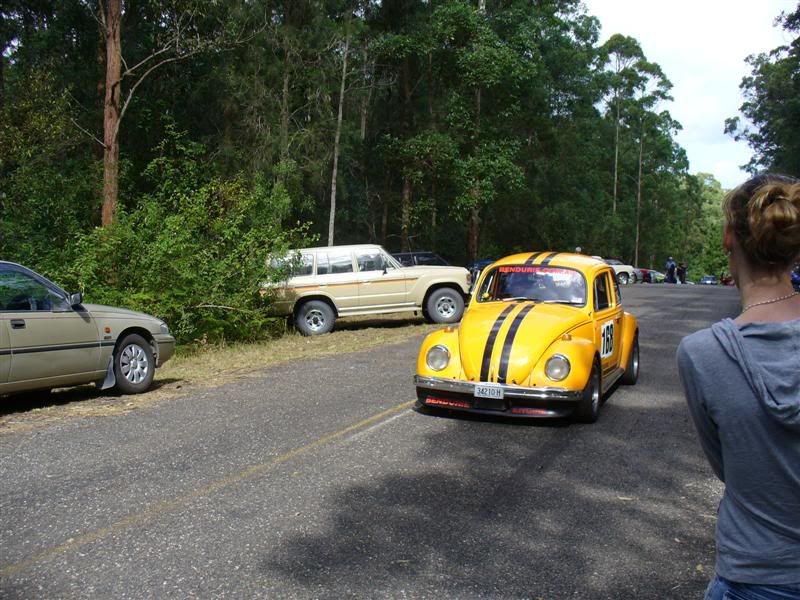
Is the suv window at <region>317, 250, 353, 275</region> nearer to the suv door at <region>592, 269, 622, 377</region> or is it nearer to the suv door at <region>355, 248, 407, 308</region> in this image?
the suv door at <region>355, 248, 407, 308</region>

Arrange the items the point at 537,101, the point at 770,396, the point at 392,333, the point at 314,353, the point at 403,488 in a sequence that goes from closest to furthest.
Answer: the point at 770,396 < the point at 403,488 < the point at 314,353 < the point at 392,333 < the point at 537,101

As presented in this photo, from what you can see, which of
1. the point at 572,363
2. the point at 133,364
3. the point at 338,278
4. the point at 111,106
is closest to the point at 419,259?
the point at 338,278

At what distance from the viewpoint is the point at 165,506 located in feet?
17.0

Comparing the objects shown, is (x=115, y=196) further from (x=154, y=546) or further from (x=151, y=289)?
(x=154, y=546)

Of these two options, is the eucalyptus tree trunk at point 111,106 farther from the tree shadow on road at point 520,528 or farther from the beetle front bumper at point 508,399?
the tree shadow on road at point 520,528

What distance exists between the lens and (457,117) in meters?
33.3

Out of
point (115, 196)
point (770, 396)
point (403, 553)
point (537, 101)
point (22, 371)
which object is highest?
point (537, 101)

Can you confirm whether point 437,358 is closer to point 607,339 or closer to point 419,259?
point 607,339

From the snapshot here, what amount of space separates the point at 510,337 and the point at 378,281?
33.0ft

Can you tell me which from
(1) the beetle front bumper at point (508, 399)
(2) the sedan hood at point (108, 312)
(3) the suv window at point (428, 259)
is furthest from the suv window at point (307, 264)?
(3) the suv window at point (428, 259)

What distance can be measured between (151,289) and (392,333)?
547cm

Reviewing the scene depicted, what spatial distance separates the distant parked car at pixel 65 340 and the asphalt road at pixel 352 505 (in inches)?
35.4

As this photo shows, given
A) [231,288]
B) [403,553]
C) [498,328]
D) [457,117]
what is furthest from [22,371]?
[457,117]

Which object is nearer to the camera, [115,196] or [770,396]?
[770,396]
